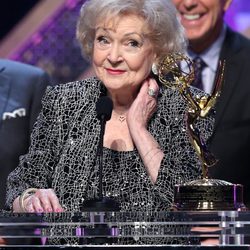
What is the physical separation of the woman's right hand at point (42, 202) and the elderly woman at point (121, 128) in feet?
0.06

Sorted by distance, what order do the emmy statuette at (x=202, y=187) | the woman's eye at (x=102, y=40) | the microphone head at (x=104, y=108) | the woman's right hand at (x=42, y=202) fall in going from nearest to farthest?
the emmy statuette at (x=202, y=187), the microphone head at (x=104, y=108), the woman's right hand at (x=42, y=202), the woman's eye at (x=102, y=40)

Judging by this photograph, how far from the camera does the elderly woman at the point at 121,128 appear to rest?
272 cm

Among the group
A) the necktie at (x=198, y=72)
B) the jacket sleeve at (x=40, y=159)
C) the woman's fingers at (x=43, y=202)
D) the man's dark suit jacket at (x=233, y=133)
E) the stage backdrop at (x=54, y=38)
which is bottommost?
the woman's fingers at (x=43, y=202)

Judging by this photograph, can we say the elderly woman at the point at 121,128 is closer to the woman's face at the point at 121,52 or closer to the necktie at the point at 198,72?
the woman's face at the point at 121,52

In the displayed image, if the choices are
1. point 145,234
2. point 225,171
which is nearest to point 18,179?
point 145,234

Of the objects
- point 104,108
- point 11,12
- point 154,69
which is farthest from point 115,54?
point 11,12

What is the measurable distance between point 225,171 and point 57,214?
6.28 feet

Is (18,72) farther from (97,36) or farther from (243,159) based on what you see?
(243,159)

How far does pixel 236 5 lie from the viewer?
4.03 metres

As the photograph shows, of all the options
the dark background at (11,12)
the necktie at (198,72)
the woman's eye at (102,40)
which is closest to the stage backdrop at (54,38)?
the dark background at (11,12)

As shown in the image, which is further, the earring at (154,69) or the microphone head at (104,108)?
the earring at (154,69)

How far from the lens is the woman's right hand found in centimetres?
254

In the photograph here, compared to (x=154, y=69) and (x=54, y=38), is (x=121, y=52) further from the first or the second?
(x=54, y=38)

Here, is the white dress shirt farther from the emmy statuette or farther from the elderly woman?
the emmy statuette
